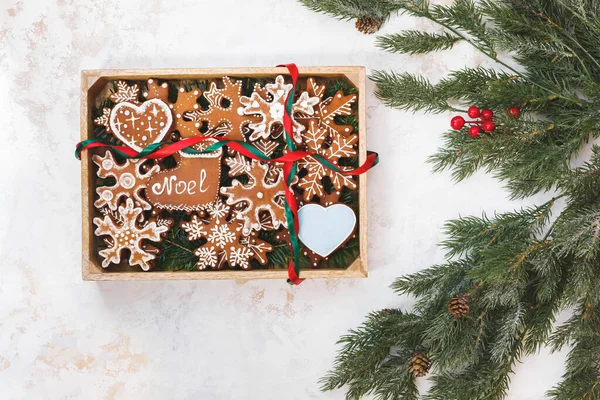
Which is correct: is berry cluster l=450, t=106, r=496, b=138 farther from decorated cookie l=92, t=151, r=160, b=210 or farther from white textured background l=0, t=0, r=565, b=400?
decorated cookie l=92, t=151, r=160, b=210

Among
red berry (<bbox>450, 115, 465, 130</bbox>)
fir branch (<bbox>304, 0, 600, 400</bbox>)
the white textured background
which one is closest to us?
fir branch (<bbox>304, 0, 600, 400</bbox>)

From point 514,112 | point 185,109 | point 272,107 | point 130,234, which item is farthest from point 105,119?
point 514,112

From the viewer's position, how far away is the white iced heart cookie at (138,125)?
1462 millimetres

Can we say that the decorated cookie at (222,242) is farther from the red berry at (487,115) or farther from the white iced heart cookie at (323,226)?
the red berry at (487,115)

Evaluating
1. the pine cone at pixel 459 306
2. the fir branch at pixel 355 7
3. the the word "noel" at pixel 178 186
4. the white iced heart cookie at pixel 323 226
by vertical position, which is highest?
the fir branch at pixel 355 7

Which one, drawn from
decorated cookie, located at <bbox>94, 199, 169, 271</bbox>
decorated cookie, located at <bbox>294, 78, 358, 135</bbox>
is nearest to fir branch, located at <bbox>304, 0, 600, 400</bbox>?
decorated cookie, located at <bbox>294, 78, 358, 135</bbox>

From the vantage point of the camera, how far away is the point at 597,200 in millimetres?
1392

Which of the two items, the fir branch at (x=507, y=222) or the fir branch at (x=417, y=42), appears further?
the fir branch at (x=417, y=42)

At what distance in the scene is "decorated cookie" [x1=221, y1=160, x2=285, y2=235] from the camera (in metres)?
1.46

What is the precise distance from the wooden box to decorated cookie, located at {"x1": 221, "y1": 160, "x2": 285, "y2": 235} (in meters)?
0.14

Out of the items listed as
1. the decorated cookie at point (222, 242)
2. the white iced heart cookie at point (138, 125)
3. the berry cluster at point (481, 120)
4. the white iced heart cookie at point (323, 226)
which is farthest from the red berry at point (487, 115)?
the white iced heart cookie at point (138, 125)

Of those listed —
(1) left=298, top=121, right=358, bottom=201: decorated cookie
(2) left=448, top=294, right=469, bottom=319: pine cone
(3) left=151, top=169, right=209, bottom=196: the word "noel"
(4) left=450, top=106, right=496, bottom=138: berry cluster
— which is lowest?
(2) left=448, top=294, right=469, bottom=319: pine cone

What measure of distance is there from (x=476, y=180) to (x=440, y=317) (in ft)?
1.43

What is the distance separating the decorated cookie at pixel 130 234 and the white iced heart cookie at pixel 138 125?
17 cm
